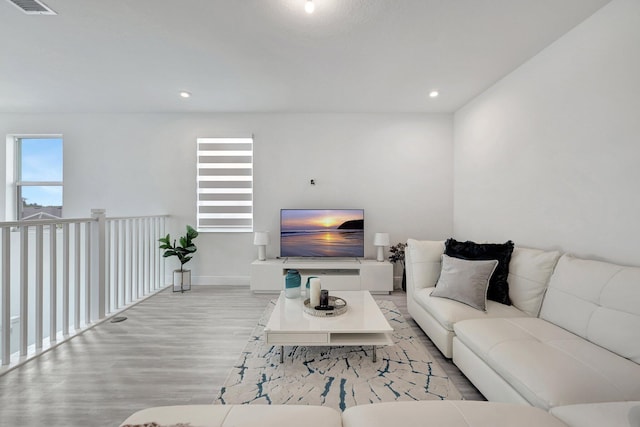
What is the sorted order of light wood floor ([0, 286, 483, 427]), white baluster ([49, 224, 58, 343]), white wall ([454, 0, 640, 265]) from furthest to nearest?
white baluster ([49, 224, 58, 343]), white wall ([454, 0, 640, 265]), light wood floor ([0, 286, 483, 427])

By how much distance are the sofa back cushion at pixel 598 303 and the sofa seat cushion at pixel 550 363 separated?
0.06 metres

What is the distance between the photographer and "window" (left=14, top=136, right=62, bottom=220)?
4.17 metres

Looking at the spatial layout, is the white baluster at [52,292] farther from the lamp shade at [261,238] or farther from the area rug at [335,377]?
the lamp shade at [261,238]

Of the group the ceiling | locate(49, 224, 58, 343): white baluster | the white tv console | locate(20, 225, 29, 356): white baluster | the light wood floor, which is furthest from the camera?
the white tv console

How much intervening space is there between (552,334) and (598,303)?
30 centimetres

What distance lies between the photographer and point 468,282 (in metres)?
2.21

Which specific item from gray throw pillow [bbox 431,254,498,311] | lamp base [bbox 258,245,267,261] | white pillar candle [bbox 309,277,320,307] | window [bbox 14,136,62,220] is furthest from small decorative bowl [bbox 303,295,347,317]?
window [bbox 14,136,62,220]

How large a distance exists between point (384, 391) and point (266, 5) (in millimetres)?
2660

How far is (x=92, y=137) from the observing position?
4.10m

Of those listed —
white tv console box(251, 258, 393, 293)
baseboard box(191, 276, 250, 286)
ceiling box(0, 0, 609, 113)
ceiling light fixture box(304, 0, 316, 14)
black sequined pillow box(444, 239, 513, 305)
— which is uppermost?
ceiling box(0, 0, 609, 113)

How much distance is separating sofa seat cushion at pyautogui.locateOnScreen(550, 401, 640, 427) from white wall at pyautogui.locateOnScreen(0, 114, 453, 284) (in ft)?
10.2

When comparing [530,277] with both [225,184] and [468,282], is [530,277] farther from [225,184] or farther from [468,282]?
[225,184]

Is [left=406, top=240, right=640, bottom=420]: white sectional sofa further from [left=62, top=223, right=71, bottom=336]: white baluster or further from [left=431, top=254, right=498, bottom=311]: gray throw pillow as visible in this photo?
[left=62, top=223, right=71, bottom=336]: white baluster

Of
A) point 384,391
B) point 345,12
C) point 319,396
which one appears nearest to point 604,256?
point 384,391
